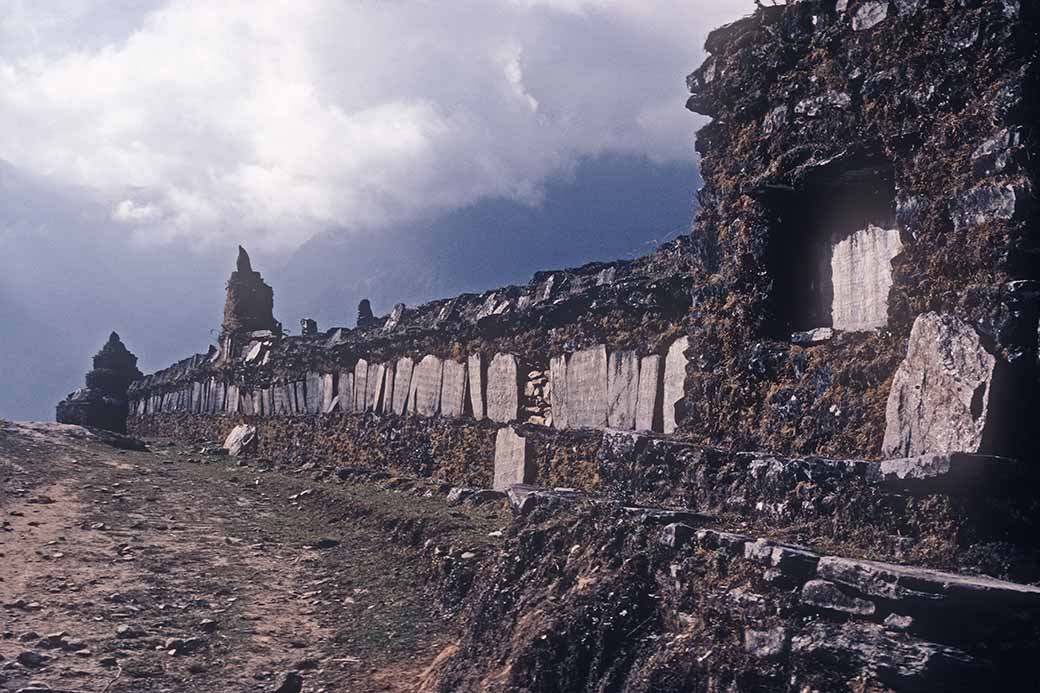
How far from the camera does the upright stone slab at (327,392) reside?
12.1m

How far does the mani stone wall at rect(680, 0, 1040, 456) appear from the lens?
371 centimetres

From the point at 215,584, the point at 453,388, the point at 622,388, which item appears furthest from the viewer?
the point at 453,388

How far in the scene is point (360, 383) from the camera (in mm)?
11344

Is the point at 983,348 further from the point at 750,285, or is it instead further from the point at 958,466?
the point at 750,285

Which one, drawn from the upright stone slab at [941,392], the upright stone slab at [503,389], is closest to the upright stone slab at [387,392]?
the upright stone slab at [503,389]

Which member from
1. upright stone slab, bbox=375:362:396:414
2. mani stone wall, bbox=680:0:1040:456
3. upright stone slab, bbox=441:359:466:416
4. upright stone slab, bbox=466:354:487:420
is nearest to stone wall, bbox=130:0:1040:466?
mani stone wall, bbox=680:0:1040:456

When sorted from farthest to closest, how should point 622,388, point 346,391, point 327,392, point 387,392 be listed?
point 327,392
point 346,391
point 387,392
point 622,388

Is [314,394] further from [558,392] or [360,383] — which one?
[558,392]

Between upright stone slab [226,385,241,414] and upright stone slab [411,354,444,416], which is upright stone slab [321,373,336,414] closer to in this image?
upright stone slab [411,354,444,416]

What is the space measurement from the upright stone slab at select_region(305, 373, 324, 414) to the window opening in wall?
28.3 ft

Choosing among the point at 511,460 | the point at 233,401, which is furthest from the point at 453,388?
the point at 233,401

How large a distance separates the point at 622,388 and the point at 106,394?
1915cm

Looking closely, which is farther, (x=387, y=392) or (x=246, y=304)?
(x=246, y=304)

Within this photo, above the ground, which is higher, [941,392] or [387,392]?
[387,392]
